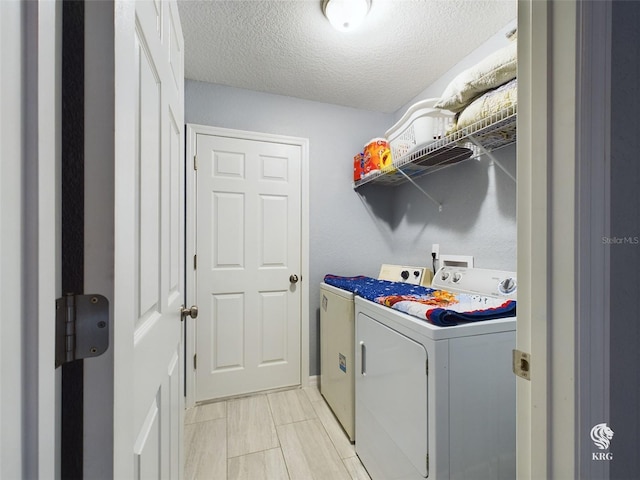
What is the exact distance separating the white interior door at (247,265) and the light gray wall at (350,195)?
0.16 meters

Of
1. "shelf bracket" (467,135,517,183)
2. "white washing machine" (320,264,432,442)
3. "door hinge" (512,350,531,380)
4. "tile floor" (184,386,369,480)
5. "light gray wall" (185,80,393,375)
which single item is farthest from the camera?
"light gray wall" (185,80,393,375)

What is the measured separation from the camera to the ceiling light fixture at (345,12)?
1.39 m

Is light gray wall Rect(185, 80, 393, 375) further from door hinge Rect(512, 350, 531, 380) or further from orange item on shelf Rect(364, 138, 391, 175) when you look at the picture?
door hinge Rect(512, 350, 531, 380)

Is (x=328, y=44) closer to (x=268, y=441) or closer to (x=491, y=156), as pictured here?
(x=491, y=156)

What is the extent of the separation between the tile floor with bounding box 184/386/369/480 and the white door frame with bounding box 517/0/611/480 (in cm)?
127

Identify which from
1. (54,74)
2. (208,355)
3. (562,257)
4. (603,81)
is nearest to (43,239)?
(54,74)

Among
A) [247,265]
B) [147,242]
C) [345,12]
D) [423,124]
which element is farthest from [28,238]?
[247,265]

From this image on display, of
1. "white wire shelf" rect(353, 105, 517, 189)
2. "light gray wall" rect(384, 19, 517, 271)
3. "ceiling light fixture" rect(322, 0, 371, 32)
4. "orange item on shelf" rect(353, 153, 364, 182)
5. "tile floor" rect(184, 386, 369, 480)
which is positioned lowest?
"tile floor" rect(184, 386, 369, 480)

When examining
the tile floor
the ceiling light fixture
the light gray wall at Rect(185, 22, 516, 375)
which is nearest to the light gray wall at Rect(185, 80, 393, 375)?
the light gray wall at Rect(185, 22, 516, 375)

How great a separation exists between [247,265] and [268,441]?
1.17m

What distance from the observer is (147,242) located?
0.64 metres

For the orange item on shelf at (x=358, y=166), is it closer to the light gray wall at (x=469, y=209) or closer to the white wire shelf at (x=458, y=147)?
the white wire shelf at (x=458, y=147)

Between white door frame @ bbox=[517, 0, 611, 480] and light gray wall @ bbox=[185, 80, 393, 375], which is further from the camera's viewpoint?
light gray wall @ bbox=[185, 80, 393, 375]

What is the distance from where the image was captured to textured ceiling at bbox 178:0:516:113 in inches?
57.9
